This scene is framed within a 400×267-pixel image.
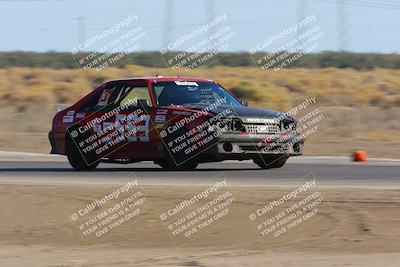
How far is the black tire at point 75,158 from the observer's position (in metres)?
18.7

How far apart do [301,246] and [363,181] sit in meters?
5.83

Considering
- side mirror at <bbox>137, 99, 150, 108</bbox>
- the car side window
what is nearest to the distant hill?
the car side window

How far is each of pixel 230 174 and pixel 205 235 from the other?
6.21 meters

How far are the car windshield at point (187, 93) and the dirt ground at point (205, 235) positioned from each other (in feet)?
11.9

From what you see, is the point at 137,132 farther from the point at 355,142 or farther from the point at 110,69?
the point at 110,69

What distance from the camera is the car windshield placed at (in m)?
18.1

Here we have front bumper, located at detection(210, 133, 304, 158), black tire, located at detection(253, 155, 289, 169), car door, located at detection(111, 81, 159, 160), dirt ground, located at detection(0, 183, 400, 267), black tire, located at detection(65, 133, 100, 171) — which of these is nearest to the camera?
dirt ground, located at detection(0, 183, 400, 267)

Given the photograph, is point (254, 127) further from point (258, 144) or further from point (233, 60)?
point (233, 60)

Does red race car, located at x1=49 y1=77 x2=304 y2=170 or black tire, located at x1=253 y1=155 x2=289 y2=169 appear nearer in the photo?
red race car, located at x1=49 y1=77 x2=304 y2=170

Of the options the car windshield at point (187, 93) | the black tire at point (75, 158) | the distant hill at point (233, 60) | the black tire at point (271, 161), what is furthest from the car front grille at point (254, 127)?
the distant hill at point (233, 60)

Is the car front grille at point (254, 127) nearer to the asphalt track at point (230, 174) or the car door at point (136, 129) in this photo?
the asphalt track at point (230, 174)

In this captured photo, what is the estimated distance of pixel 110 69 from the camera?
7031cm

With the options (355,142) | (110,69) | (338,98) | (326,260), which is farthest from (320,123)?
(110,69)

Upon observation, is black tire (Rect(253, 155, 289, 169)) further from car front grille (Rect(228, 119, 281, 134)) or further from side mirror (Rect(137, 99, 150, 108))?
side mirror (Rect(137, 99, 150, 108))
